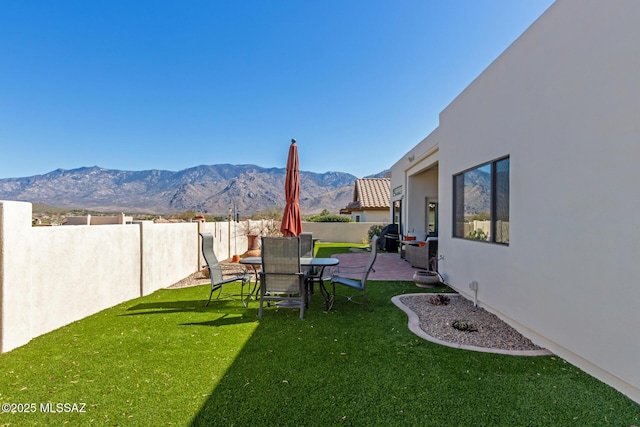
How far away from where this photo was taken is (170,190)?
312 ft

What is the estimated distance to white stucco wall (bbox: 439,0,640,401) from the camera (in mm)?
2934

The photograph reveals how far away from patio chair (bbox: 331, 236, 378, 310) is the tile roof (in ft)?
46.6

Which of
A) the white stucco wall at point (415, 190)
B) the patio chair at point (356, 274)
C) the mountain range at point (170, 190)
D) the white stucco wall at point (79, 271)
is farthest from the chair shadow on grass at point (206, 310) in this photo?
the mountain range at point (170, 190)

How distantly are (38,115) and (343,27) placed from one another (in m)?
54.5

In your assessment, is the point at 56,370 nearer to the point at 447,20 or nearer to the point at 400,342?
the point at 400,342

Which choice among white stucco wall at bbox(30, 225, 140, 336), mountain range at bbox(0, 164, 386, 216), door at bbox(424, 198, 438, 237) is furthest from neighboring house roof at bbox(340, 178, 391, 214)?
mountain range at bbox(0, 164, 386, 216)

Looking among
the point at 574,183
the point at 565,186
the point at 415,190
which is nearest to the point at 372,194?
the point at 415,190

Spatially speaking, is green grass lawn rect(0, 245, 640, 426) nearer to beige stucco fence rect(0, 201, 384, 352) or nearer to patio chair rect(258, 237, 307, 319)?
beige stucco fence rect(0, 201, 384, 352)

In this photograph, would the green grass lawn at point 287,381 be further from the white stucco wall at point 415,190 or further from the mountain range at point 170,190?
the mountain range at point 170,190

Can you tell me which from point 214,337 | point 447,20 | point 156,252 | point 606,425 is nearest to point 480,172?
point 606,425

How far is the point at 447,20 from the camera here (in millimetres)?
10195

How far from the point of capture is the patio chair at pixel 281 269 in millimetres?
5441

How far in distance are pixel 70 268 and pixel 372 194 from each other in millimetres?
22888

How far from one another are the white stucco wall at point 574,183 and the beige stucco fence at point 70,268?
670 centimetres
